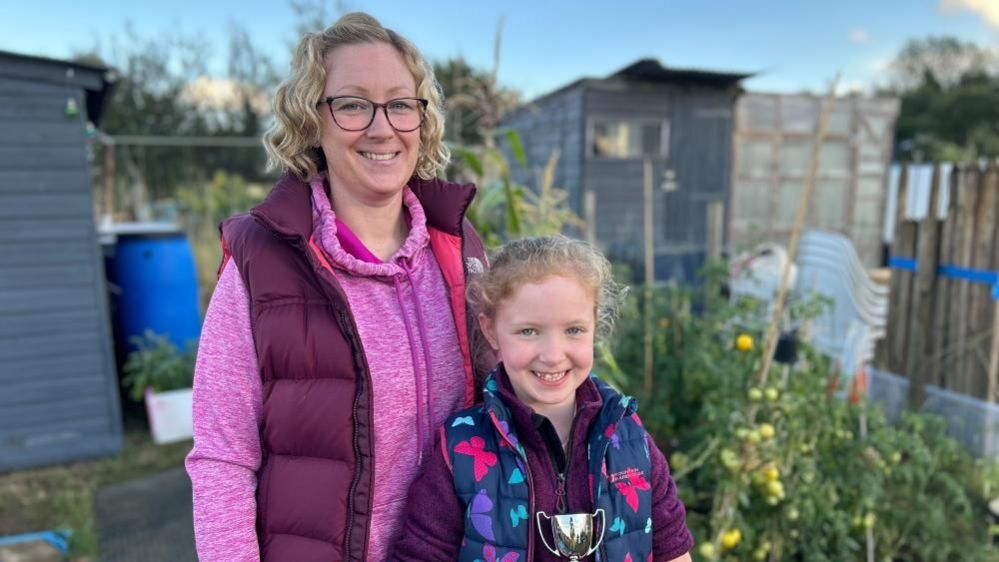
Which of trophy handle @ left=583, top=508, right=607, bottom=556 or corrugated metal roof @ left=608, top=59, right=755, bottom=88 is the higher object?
corrugated metal roof @ left=608, top=59, right=755, bottom=88

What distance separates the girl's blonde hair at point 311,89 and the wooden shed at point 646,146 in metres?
7.31

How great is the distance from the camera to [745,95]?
31.5ft

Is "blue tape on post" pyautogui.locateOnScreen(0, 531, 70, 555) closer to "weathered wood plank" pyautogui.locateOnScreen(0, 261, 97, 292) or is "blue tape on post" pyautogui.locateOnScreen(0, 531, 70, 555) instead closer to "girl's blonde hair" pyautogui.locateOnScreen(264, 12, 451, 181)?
"weathered wood plank" pyautogui.locateOnScreen(0, 261, 97, 292)

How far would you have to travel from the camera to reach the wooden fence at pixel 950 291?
3.51 meters

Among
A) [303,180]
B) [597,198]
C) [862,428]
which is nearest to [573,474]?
[303,180]

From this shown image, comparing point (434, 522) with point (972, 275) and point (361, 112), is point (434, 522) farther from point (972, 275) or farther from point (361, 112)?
point (972, 275)

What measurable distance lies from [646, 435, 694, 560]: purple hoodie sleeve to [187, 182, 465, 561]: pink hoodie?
37 cm

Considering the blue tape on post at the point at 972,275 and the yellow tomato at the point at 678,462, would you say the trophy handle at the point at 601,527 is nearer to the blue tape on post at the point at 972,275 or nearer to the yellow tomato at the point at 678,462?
the yellow tomato at the point at 678,462

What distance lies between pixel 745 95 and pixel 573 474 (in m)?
9.71

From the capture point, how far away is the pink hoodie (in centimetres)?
95

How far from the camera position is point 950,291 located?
3775 mm

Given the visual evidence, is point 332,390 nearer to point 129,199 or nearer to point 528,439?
point 528,439

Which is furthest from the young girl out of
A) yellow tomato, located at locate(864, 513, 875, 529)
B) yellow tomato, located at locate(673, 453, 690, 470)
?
yellow tomato, located at locate(864, 513, 875, 529)

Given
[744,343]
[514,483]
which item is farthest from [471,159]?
[514,483]
